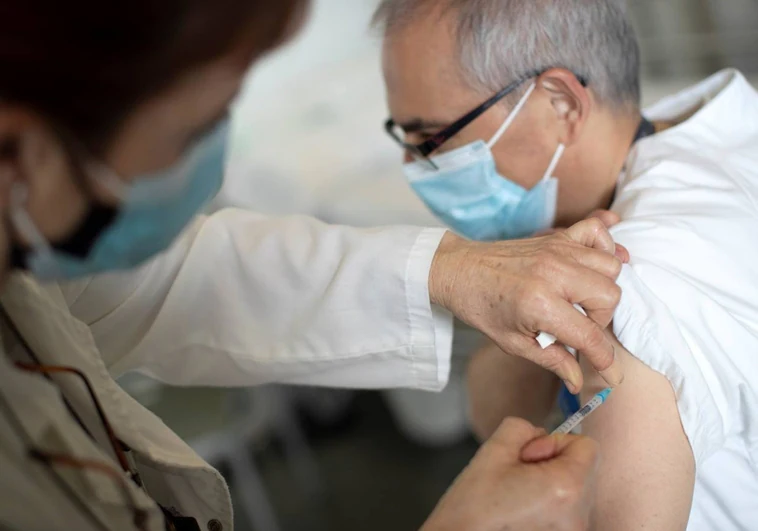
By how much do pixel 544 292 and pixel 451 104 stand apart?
0.47 m

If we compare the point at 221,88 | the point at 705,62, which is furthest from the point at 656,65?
the point at 221,88

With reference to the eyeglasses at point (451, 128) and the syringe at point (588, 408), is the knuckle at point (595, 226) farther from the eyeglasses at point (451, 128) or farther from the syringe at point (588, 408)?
the eyeglasses at point (451, 128)

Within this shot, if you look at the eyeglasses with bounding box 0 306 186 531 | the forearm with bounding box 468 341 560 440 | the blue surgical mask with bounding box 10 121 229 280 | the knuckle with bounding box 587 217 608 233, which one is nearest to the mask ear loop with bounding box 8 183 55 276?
the blue surgical mask with bounding box 10 121 229 280

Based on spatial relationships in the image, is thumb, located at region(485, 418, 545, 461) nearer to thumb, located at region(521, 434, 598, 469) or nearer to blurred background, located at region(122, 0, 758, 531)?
thumb, located at region(521, 434, 598, 469)

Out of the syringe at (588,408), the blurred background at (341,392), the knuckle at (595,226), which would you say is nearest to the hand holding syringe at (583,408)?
the syringe at (588,408)

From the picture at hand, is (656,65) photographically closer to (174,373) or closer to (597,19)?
(597,19)

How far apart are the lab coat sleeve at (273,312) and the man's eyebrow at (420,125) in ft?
0.82

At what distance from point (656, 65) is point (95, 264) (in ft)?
7.56

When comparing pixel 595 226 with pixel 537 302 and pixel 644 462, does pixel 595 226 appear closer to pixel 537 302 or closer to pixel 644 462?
pixel 537 302

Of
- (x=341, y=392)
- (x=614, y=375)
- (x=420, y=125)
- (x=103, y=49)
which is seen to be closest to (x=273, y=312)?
(x=420, y=125)

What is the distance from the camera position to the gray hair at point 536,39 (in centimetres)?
118

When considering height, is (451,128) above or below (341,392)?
above

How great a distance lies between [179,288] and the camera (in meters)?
1.19

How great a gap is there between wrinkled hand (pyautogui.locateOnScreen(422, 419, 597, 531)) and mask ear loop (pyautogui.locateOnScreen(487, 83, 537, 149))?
1.84ft
